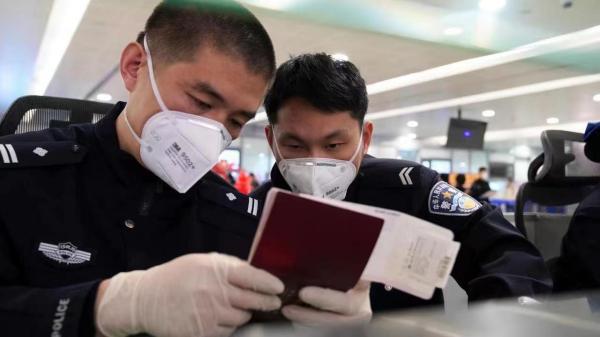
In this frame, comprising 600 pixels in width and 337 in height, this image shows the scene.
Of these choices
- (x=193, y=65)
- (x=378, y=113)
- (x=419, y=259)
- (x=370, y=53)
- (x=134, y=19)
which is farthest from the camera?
(x=378, y=113)

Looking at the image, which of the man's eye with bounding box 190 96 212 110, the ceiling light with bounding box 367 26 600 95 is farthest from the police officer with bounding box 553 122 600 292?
the ceiling light with bounding box 367 26 600 95

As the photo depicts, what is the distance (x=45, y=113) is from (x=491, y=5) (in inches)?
107

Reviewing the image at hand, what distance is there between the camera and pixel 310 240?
56cm

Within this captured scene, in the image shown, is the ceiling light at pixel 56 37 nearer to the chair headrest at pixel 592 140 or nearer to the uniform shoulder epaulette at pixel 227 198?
the uniform shoulder epaulette at pixel 227 198

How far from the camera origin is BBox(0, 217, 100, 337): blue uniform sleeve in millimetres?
687

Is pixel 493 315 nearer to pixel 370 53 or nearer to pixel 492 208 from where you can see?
pixel 492 208

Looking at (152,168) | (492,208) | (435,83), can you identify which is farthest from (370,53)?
(152,168)

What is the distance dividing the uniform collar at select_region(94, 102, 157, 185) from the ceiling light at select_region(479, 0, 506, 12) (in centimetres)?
271

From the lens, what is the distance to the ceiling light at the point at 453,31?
3057 mm

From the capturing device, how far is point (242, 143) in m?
14.0

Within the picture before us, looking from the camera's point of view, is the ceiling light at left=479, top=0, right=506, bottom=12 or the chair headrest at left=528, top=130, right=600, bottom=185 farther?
the ceiling light at left=479, top=0, right=506, bottom=12

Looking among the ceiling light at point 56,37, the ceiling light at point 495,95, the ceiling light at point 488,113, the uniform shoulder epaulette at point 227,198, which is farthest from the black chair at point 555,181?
the ceiling light at point 488,113

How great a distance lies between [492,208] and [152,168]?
3.06ft

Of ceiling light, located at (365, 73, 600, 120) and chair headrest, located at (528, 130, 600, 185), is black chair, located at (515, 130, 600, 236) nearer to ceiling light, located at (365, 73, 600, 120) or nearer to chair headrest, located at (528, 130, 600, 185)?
chair headrest, located at (528, 130, 600, 185)
